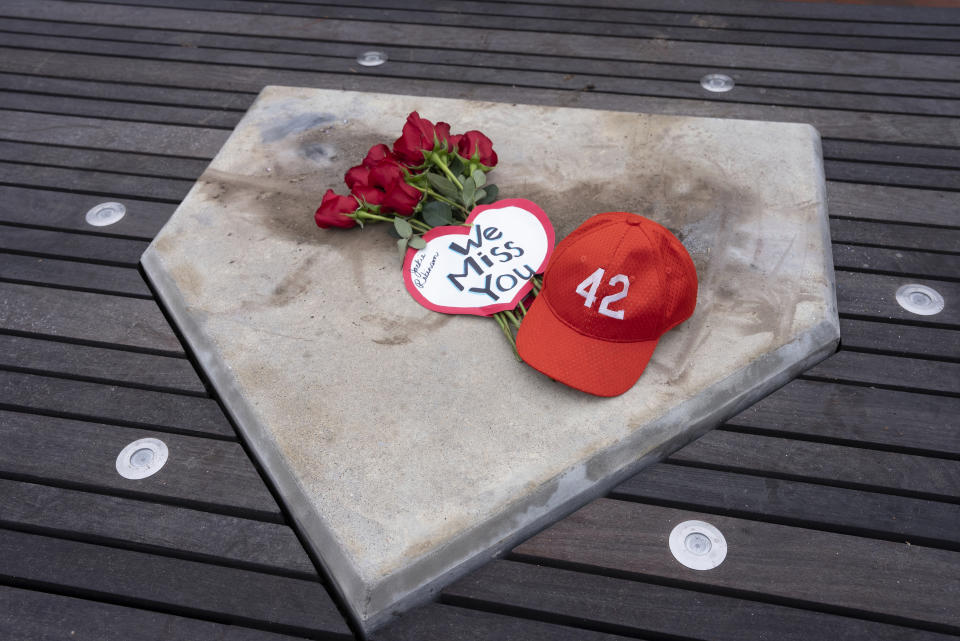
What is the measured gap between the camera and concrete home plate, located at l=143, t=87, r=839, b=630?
1234mm

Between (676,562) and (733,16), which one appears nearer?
(676,562)

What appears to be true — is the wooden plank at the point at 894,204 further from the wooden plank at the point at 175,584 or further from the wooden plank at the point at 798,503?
the wooden plank at the point at 175,584

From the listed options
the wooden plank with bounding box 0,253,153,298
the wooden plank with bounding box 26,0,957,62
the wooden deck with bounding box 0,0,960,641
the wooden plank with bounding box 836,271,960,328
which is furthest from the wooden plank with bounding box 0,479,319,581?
the wooden plank with bounding box 26,0,957,62

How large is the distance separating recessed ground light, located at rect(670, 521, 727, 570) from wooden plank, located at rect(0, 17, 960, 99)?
1.63 m

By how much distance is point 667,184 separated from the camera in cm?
180

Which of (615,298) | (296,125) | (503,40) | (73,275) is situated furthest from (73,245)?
(503,40)

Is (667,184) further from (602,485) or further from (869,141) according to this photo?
(602,485)

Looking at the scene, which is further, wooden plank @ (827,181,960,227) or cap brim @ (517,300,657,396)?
wooden plank @ (827,181,960,227)

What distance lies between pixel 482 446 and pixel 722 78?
1.66 metres

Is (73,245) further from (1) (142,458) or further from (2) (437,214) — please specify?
(2) (437,214)

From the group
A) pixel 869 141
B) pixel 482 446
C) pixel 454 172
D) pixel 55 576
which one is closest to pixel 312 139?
pixel 454 172

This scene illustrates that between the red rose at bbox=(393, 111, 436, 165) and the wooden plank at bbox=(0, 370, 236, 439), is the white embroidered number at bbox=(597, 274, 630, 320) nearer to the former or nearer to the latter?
the red rose at bbox=(393, 111, 436, 165)

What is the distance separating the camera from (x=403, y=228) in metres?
1.65

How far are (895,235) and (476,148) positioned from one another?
1054 mm
